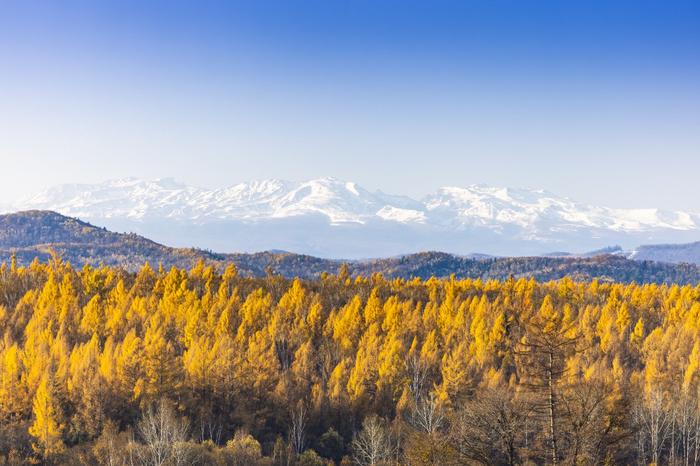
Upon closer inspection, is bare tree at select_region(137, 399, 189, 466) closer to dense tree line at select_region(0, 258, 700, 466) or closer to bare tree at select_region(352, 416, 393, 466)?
dense tree line at select_region(0, 258, 700, 466)

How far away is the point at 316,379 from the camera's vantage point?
11238 cm

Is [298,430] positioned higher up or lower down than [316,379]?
lower down

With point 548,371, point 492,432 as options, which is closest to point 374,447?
point 492,432

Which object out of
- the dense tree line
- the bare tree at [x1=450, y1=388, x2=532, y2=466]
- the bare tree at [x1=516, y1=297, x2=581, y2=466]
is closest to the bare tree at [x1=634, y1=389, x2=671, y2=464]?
the dense tree line

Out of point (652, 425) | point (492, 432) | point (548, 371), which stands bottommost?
point (652, 425)

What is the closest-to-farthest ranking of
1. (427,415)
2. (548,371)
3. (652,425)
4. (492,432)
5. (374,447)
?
(548,371)
(492,432)
(374,447)
(652,425)
(427,415)

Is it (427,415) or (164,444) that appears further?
(427,415)

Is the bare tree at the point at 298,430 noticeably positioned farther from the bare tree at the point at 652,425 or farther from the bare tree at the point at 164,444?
the bare tree at the point at 652,425

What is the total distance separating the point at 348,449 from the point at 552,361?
70480 millimetres

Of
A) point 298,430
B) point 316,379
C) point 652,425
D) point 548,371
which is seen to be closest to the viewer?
point 548,371

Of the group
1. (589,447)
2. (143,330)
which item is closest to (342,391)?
(143,330)

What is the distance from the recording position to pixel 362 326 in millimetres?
138750

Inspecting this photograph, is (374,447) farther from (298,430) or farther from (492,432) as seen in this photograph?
(492,432)

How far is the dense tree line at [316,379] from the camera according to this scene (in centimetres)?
4256
